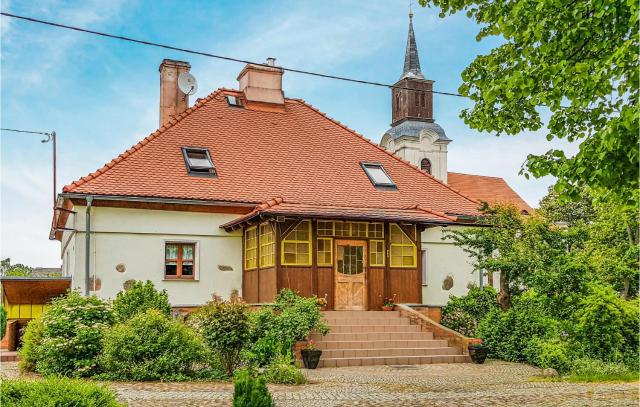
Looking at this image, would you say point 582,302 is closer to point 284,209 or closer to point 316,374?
point 316,374

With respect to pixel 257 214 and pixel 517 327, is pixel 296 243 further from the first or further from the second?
pixel 517 327

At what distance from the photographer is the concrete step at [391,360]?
55.3 feet

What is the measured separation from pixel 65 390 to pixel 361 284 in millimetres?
14131

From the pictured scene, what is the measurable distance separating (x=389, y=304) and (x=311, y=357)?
5418 mm

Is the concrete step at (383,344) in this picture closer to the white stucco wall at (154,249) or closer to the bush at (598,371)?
the bush at (598,371)

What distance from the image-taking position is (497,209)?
1988cm

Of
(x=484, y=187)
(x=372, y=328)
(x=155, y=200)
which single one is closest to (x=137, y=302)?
(x=155, y=200)

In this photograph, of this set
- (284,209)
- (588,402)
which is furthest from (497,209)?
(588,402)

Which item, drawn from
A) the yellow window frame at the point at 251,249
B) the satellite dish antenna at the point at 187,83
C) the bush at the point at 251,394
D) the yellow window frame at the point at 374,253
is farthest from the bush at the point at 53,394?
the satellite dish antenna at the point at 187,83

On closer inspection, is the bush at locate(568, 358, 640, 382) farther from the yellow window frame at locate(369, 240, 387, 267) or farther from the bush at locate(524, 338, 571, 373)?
the yellow window frame at locate(369, 240, 387, 267)

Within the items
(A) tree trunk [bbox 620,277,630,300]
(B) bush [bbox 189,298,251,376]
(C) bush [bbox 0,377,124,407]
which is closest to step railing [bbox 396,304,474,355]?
(B) bush [bbox 189,298,251,376]

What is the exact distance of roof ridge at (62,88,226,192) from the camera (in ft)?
69.8

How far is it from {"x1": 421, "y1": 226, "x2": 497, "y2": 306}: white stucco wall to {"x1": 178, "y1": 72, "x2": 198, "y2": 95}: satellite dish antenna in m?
9.77

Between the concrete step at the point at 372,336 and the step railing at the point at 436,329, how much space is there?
22cm
